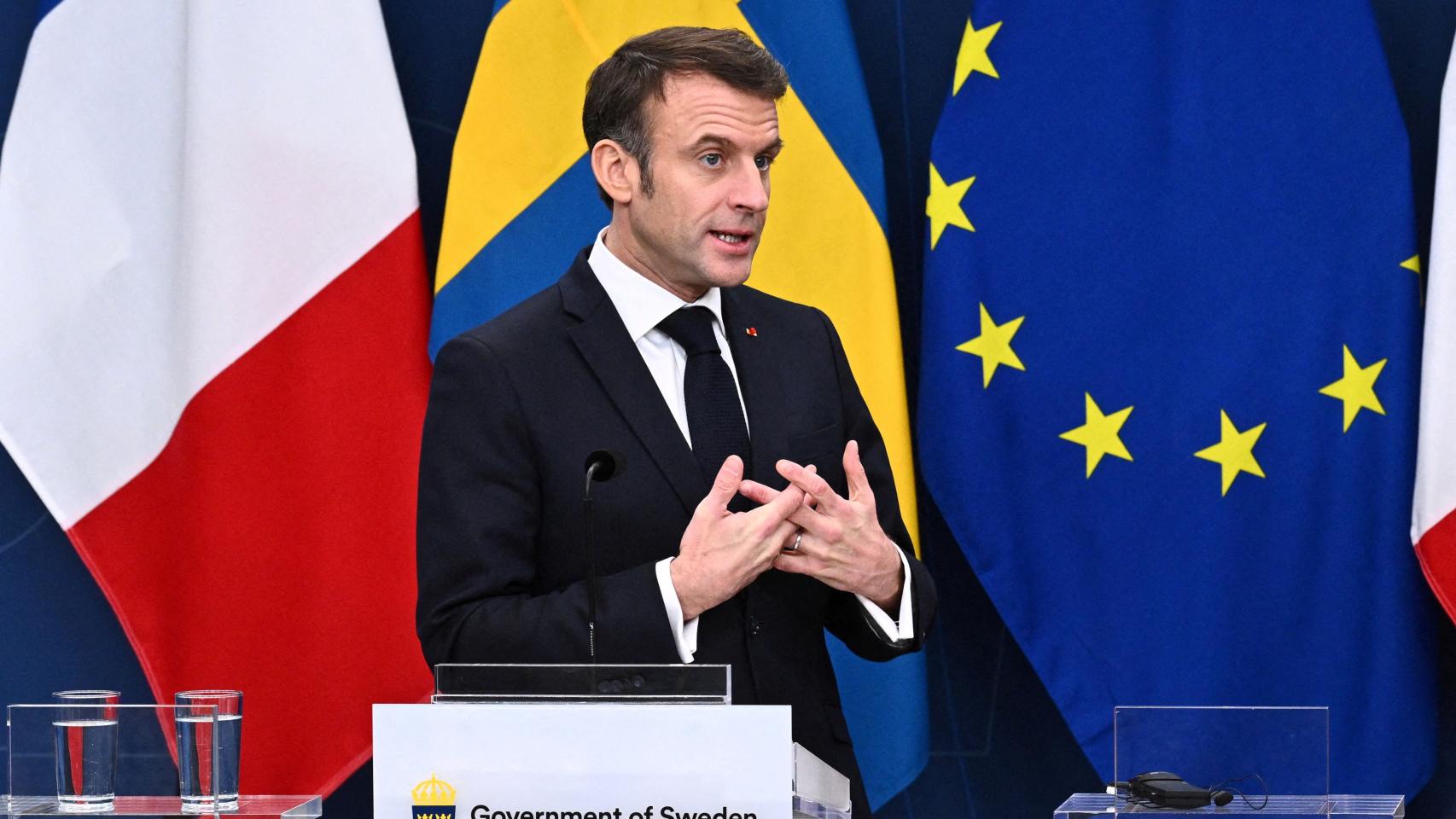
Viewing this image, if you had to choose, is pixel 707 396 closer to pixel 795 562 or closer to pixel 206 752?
pixel 795 562

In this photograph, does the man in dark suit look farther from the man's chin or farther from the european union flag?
the european union flag

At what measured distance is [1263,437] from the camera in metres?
2.90

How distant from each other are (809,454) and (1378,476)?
136 centimetres

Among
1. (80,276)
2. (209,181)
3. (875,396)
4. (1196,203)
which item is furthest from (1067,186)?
(80,276)

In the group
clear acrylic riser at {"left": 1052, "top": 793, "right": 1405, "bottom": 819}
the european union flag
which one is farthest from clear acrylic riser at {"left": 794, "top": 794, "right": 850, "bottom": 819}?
the european union flag

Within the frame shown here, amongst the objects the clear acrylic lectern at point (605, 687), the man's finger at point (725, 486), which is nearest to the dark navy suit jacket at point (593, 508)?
the man's finger at point (725, 486)

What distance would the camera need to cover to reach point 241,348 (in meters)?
2.98

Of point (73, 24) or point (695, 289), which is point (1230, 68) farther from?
point (73, 24)

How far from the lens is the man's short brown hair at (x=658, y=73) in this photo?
2.01 m

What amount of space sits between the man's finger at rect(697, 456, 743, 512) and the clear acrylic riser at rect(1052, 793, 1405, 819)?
470 mm

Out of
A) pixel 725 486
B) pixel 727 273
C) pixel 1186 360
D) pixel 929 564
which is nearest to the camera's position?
pixel 725 486

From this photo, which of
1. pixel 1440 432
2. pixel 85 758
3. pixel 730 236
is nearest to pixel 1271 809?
pixel 730 236

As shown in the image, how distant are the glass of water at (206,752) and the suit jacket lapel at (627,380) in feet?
1.87

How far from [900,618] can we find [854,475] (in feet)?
0.61
